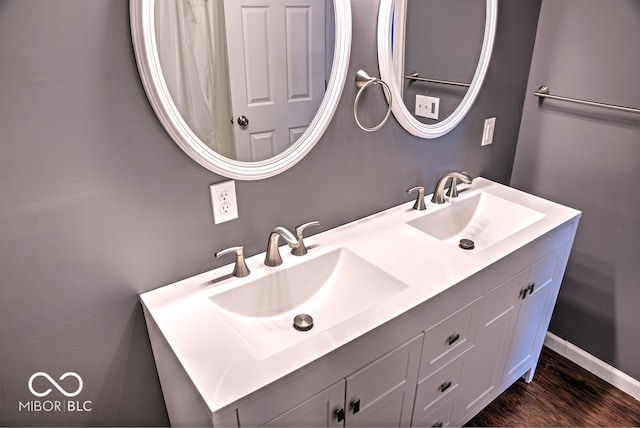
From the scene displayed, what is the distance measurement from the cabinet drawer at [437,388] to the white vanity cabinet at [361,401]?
4 cm

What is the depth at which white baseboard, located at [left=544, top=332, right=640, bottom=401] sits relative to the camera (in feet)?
6.01

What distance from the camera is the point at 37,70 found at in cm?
84

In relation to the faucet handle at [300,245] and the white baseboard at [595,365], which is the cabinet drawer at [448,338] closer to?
the faucet handle at [300,245]

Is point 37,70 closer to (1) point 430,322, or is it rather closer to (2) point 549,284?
(1) point 430,322

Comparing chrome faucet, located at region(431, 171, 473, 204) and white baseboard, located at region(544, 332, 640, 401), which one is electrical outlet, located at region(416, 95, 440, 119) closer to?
chrome faucet, located at region(431, 171, 473, 204)

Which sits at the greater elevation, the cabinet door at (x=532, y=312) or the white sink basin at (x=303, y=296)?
the white sink basin at (x=303, y=296)

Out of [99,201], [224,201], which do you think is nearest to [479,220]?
[224,201]

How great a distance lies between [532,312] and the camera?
163cm

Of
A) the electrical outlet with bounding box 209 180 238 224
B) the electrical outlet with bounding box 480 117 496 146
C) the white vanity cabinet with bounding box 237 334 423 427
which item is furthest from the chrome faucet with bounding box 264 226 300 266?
the electrical outlet with bounding box 480 117 496 146

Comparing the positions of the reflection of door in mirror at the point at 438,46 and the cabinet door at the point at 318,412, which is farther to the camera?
the reflection of door in mirror at the point at 438,46

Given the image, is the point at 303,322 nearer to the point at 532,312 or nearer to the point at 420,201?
the point at 420,201

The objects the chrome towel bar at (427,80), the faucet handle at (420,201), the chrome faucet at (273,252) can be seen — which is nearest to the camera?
the chrome faucet at (273,252)

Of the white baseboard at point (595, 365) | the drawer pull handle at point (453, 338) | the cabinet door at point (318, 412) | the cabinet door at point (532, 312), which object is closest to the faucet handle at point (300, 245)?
the cabinet door at point (318, 412)

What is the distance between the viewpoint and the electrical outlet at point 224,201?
114cm
